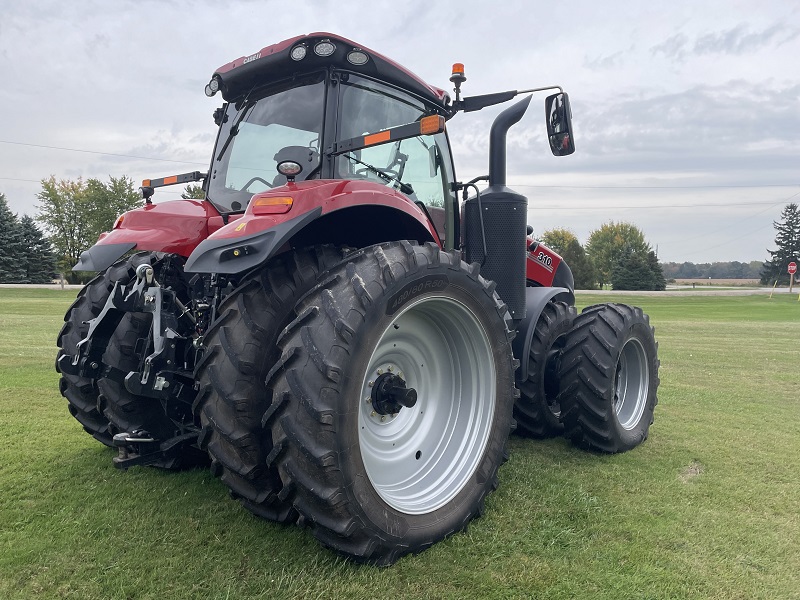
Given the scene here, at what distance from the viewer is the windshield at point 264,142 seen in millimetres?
3236

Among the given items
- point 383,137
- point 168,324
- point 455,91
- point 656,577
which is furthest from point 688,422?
point 168,324

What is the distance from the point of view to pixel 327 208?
101 inches

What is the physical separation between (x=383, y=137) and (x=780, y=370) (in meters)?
7.68

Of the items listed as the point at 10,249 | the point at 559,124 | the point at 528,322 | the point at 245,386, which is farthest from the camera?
the point at 10,249

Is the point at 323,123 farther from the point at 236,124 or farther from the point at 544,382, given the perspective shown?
the point at 544,382

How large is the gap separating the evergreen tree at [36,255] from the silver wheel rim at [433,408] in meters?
46.3

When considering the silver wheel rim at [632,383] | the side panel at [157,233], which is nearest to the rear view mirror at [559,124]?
the silver wheel rim at [632,383]

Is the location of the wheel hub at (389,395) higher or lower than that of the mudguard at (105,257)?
lower

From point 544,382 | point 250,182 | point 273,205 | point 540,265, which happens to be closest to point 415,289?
point 273,205

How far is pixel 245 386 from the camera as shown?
7.91 feet

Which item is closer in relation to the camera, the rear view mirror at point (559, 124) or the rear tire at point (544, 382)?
the rear view mirror at point (559, 124)

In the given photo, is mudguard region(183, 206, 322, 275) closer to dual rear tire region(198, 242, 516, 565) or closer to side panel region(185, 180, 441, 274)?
side panel region(185, 180, 441, 274)

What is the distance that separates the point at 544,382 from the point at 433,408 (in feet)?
5.04

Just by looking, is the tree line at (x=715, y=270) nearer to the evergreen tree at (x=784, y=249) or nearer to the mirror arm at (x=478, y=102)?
the evergreen tree at (x=784, y=249)
